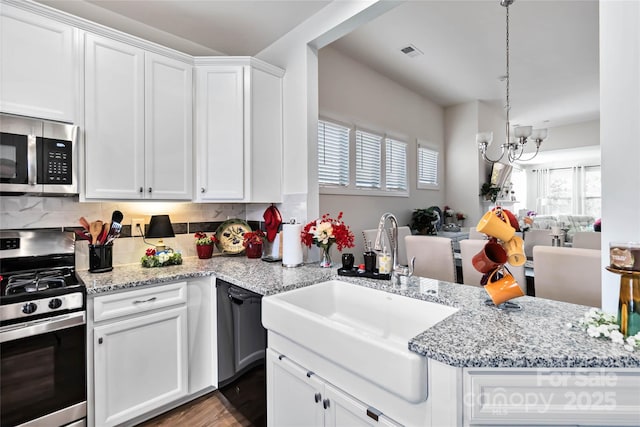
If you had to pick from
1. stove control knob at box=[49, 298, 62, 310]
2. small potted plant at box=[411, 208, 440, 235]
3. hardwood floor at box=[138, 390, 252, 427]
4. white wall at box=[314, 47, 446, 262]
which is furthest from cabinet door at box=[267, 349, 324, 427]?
small potted plant at box=[411, 208, 440, 235]

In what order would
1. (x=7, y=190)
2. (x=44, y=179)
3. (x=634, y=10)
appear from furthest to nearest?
1. (x=44, y=179)
2. (x=7, y=190)
3. (x=634, y=10)

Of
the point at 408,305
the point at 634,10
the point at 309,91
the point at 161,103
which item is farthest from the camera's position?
the point at 309,91

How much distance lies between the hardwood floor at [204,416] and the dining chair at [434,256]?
73.1 inches

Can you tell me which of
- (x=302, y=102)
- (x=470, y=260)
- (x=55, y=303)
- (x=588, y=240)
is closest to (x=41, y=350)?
(x=55, y=303)

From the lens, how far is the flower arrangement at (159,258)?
7.33ft

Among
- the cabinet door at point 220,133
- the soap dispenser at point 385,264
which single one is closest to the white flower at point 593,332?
the soap dispenser at point 385,264

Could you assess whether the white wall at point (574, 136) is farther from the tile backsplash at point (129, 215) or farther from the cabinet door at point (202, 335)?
the cabinet door at point (202, 335)

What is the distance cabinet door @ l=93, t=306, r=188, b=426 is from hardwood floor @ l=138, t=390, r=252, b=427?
107mm

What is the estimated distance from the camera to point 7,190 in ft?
5.36

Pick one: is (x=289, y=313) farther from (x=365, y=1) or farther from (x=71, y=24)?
(x=71, y=24)

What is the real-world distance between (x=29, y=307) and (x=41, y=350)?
0.23 metres

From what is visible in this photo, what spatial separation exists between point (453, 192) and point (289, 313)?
474 cm

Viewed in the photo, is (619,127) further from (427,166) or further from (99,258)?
(427,166)

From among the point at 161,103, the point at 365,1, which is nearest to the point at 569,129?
the point at 365,1
